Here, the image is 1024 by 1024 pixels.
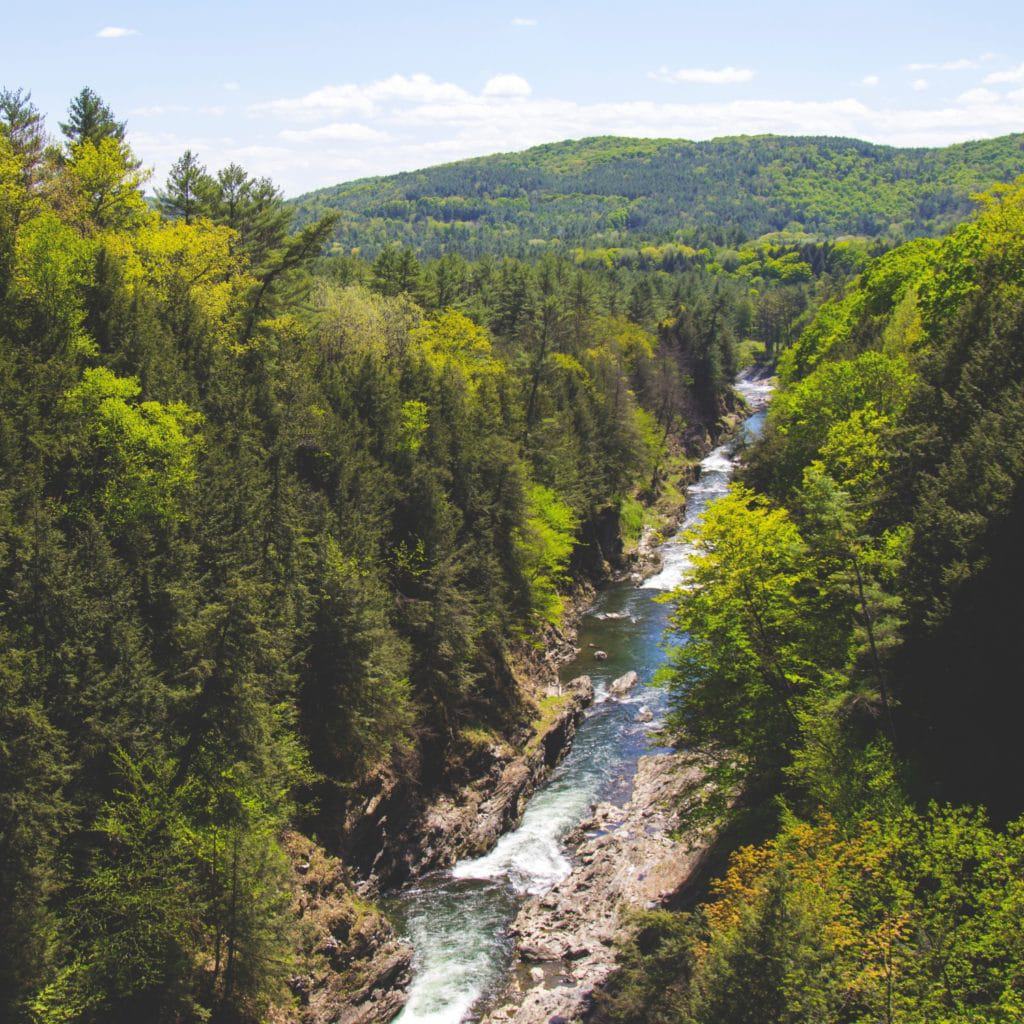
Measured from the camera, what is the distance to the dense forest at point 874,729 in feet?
53.3

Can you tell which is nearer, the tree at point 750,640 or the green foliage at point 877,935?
the green foliage at point 877,935

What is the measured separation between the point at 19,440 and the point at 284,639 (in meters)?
11.7

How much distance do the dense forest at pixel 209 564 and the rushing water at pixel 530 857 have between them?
16.4 feet

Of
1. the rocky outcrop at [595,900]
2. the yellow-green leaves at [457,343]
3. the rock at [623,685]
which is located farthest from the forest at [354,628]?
the rock at [623,685]

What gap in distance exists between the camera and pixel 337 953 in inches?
1108

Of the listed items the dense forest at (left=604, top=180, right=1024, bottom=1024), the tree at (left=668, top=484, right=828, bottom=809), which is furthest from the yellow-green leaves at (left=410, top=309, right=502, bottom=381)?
the tree at (left=668, top=484, right=828, bottom=809)

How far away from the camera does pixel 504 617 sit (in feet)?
158

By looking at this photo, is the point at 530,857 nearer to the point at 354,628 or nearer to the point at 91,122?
the point at 354,628

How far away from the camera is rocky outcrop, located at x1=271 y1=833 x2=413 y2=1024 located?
87.6ft

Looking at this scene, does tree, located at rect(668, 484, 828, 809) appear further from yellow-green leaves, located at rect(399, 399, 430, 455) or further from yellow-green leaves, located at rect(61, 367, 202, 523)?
yellow-green leaves, located at rect(61, 367, 202, 523)

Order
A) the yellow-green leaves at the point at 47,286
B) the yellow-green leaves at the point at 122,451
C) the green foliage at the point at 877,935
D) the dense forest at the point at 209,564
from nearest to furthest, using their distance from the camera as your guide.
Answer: the green foliage at the point at 877,935, the dense forest at the point at 209,564, the yellow-green leaves at the point at 122,451, the yellow-green leaves at the point at 47,286

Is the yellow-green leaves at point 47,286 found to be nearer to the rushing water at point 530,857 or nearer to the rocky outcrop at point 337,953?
the rocky outcrop at point 337,953

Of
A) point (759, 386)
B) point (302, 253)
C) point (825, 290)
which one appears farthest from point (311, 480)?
point (825, 290)

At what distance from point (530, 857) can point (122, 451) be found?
83.7ft
